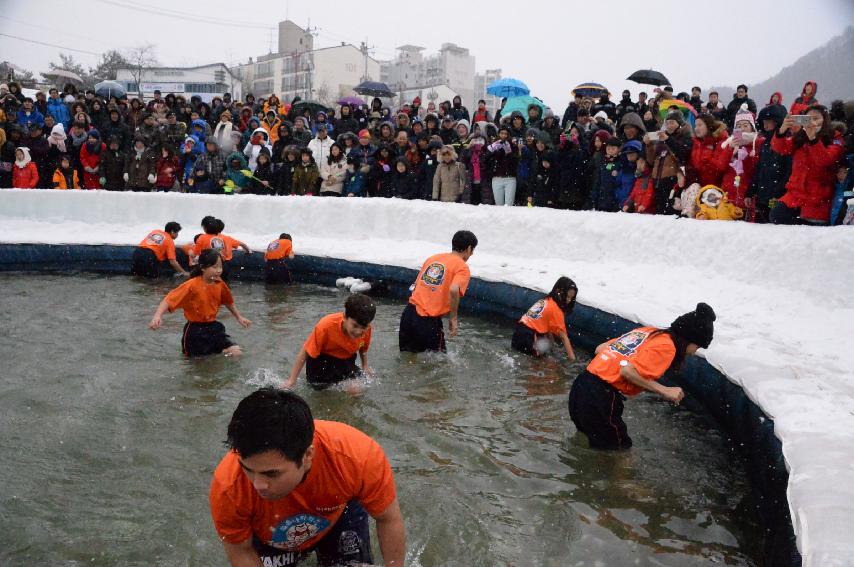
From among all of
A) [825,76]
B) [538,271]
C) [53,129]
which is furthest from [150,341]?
[825,76]

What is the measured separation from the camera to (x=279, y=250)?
10086 millimetres

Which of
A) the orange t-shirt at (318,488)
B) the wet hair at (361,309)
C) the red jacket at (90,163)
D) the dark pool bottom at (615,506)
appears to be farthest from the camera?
the red jacket at (90,163)

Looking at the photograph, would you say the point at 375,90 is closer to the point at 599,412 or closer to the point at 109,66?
the point at 599,412

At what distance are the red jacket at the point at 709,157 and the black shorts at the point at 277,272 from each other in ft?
18.5

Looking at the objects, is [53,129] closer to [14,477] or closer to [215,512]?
[14,477]

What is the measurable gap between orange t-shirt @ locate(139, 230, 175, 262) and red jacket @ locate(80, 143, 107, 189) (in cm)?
496

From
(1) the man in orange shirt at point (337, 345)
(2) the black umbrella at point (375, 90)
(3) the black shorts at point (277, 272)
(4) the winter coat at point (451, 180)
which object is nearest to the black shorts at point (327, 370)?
(1) the man in orange shirt at point (337, 345)

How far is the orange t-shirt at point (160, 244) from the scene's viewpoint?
404 inches

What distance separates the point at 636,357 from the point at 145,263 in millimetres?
8268

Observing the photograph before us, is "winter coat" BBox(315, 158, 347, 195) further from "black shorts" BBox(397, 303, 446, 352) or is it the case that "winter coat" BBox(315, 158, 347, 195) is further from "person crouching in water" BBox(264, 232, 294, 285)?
"black shorts" BBox(397, 303, 446, 352)

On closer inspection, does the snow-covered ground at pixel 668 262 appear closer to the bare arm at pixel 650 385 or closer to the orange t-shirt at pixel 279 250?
the bare arm at pixel 650 385

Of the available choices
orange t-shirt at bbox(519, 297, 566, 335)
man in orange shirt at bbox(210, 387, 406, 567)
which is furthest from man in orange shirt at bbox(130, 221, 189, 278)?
man in orange shirt at bbox(210, 387, 406, 567)

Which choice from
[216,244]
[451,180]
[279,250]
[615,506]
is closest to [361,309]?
[615,506]

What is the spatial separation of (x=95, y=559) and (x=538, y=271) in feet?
20.8
